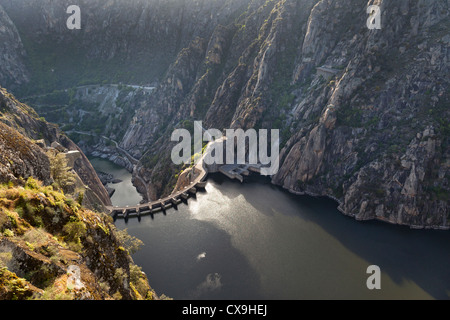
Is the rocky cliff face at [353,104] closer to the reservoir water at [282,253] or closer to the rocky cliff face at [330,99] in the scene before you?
the rocky cliff face at [330,99]

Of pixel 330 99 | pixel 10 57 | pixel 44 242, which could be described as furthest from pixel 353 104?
pixel 10 57

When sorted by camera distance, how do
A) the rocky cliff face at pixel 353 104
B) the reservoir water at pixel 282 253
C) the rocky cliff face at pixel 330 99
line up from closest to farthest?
the reservoir water at pixel 282 253 → the rocky cliff face at pixel 353 104 → the rocky cliff face at pixel 330 99

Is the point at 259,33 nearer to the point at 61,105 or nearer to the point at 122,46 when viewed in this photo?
the point at 122,46

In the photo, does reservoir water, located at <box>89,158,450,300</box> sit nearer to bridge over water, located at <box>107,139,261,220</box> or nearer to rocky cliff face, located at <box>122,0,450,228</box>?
bridge over water, located at <box>107,139,261,220</box>

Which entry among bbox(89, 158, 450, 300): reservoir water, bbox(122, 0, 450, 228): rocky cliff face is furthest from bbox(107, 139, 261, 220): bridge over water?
bbox(122, 0, 450, 228): rocky cliff face

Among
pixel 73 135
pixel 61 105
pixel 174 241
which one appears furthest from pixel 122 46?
pixel 174 241

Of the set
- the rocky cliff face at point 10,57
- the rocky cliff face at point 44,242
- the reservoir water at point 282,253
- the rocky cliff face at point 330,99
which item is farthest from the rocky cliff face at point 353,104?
the rocky cliff face at point 10,57
